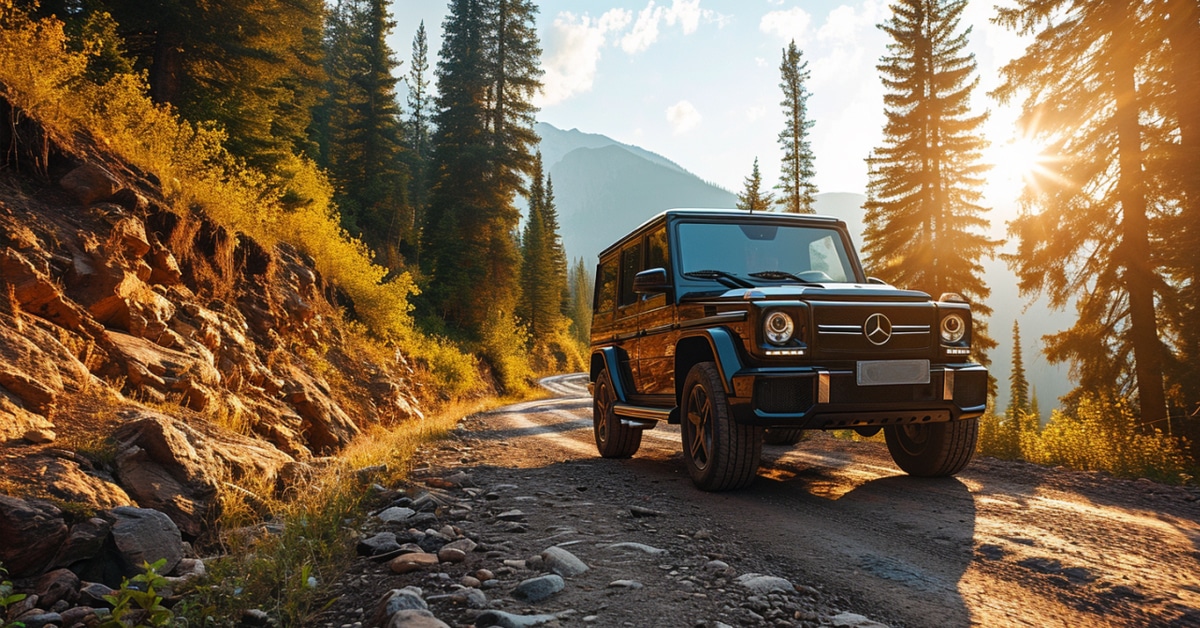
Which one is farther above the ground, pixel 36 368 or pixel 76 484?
pixel 36 368

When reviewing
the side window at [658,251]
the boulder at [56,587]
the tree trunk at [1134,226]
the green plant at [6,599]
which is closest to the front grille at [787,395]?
the side window at [658,251]

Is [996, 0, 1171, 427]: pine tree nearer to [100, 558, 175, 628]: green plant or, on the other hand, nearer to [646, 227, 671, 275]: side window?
[646, 227, 671, 275]: side window

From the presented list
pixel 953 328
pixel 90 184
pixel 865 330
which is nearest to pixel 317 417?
pixel 90 184

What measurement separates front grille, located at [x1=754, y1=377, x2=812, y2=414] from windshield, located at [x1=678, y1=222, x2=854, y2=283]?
1.59 meters

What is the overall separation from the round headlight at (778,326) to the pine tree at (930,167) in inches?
706

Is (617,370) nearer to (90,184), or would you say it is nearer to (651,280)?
(651,280)

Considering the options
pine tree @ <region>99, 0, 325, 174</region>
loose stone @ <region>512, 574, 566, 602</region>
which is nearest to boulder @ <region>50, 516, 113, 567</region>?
loose stone @ <region>512, 574, 566, 602</region>

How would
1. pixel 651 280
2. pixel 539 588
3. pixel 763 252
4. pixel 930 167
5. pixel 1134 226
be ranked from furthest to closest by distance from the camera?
1. pixel 930 167
2. pixel 1134 226
3. pixel 763 252
4. pixel 651 280
5. pixel 539 588

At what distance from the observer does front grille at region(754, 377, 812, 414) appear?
169 inches

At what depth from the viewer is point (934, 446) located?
5.31 metres

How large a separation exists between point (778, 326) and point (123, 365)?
642cm

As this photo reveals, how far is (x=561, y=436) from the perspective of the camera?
1072 cm

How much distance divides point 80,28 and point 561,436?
11.7 meters

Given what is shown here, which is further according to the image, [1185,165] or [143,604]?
[1185,165]
